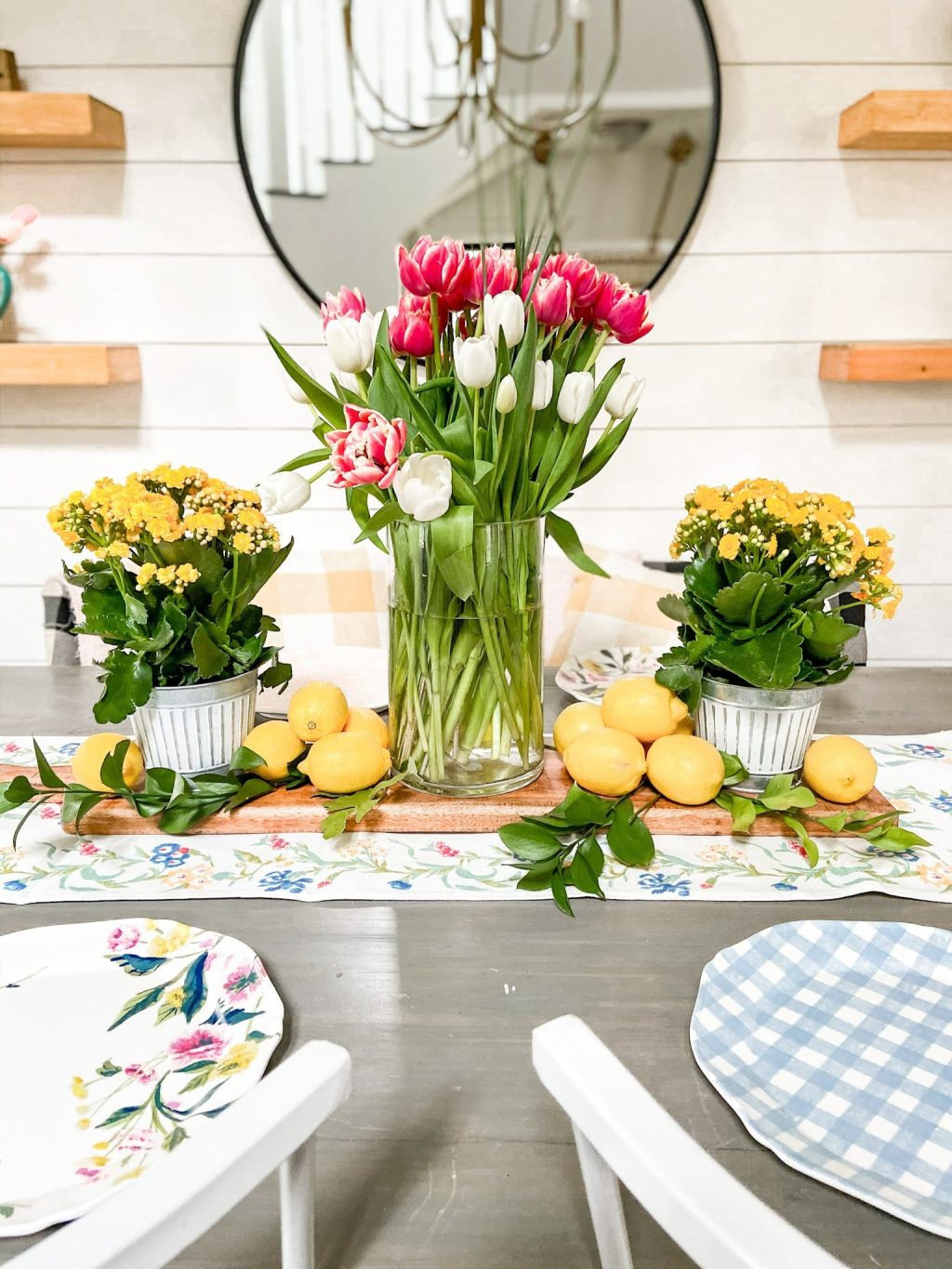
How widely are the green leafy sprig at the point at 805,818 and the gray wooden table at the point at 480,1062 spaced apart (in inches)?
3.2

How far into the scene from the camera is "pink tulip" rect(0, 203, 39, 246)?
2.07 meters

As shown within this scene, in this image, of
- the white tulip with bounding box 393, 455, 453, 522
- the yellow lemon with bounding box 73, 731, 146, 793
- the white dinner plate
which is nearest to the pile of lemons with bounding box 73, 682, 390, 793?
the yellow lemon with bounding box 73, 731, 146, 793

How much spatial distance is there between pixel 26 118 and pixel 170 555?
4.98 ft

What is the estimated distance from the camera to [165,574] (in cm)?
89

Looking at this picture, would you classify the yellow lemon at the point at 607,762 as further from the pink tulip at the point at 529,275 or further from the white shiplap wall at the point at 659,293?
the white shiplap wall at the point at 659,293

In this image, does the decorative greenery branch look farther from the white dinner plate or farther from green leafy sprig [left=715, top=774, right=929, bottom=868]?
the white dinner plate

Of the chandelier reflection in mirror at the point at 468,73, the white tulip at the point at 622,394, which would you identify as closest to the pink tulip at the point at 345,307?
the white tulip at the point at 622,394

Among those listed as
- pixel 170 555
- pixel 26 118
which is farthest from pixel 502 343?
pixel 26 118

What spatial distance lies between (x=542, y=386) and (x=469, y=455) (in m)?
0.09

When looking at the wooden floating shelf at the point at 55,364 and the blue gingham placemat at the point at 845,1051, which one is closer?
the blue gingham placemat at the point at 845,1051

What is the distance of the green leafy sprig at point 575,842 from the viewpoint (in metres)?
0.84

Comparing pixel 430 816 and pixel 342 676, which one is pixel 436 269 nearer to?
pixel 430 816

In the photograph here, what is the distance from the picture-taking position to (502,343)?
835 millimetres

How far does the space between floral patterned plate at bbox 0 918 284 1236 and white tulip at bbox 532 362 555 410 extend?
525 mm
